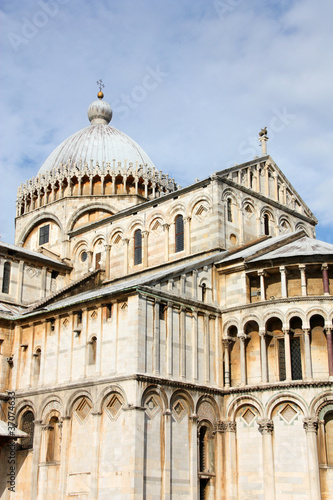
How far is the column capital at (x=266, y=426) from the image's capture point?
93.1ft

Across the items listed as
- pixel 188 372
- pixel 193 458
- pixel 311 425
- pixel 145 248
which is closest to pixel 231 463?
pixel 193 458

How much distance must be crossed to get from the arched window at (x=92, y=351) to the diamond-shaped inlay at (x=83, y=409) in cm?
160

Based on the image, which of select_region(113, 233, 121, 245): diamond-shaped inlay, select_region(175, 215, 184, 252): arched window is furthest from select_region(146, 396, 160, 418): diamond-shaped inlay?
select_region(113, 233, 121, 245): diamond-shaped inlay

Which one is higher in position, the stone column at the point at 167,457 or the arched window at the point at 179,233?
the arched window at the point at 179,233

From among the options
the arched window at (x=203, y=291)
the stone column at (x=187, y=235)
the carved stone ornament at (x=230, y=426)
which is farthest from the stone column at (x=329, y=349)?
the stone column at (x=187, y=235)

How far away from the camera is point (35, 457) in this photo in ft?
98.4

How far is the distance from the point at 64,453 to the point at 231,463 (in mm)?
6997

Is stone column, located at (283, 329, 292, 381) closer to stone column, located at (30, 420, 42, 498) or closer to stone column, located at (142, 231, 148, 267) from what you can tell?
stone column, located at (142, 231, 148, 267)

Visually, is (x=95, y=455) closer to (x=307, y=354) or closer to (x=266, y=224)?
(x=307, y=354)

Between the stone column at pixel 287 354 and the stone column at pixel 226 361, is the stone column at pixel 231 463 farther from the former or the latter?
the stone column at pixel 287 354

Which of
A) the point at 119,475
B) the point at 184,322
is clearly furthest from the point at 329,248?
the point at 119,475

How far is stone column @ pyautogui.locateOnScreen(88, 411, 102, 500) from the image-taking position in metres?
26.5

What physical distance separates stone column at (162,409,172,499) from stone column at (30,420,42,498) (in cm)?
633

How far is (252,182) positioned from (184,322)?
11117 mm
